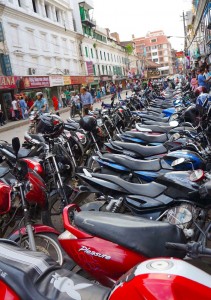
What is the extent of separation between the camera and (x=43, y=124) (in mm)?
4953

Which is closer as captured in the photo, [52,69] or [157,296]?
[157,296]

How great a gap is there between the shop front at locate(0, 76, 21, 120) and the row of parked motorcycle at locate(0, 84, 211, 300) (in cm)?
1790

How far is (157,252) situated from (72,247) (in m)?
0.60

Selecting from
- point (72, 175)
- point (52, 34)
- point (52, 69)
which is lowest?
point (72, 175)

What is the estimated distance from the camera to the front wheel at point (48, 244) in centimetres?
294

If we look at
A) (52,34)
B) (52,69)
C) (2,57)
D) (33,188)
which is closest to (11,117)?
(2,57)

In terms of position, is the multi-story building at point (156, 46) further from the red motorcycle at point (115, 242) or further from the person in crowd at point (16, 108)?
the red motorcycle at point (115, 242)

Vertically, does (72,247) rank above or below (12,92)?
below

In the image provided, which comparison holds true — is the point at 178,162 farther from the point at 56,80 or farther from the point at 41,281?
the point at 56,80

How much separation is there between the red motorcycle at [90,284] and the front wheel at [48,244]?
3.20 ft

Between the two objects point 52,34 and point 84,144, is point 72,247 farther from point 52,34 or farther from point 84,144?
point 52,34

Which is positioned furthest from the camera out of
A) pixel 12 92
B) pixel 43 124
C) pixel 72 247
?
pixel 12 92

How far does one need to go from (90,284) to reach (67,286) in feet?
0.42

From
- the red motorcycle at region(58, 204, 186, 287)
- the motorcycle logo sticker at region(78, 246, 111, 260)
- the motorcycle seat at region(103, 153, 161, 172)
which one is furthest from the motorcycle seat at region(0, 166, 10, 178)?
the motorcycle logo sticker at region(78, 246, 111, 260)
